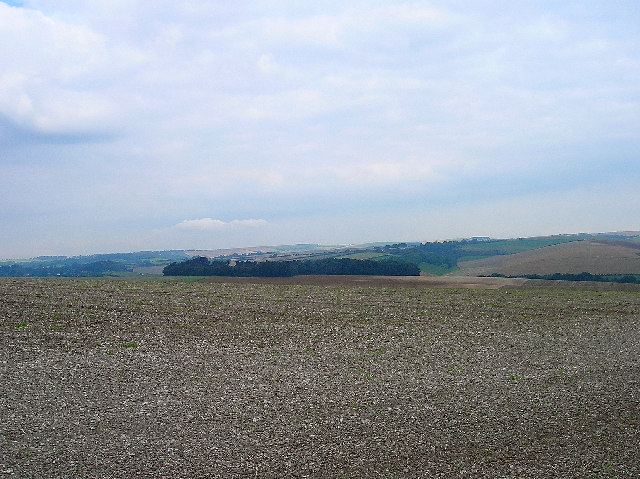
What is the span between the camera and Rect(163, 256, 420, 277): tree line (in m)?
63.0

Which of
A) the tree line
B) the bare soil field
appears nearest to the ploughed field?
the tree line

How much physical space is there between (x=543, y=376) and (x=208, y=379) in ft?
43.7

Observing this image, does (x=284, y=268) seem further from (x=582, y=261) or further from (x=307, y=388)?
(x=307, y=388)

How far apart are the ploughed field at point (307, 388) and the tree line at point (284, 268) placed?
31.9 metres

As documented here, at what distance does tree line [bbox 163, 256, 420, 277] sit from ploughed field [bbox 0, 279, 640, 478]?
3191 centimetres

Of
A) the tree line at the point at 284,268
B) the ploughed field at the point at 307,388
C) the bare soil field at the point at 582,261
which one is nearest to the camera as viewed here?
A: the ploughed field at the point at 307,388

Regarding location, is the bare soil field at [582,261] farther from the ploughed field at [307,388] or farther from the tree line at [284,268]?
the ploughed field at [307,388]

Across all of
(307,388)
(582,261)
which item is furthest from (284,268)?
(307,388)

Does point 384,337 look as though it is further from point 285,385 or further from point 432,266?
point 432,266

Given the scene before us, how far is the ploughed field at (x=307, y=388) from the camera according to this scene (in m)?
12.8

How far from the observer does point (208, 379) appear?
18406 mm

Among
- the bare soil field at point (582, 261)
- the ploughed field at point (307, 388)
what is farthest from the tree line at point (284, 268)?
the ploughed field at point (307, 388)

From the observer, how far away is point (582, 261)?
2943 inches

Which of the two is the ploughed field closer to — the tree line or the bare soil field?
the tree line
